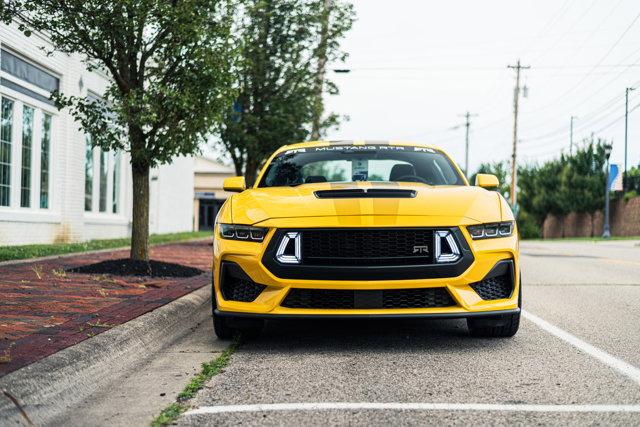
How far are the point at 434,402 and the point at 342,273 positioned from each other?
53.3 inches

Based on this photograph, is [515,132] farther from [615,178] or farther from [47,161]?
[47,161]

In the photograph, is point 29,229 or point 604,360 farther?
point 29,229

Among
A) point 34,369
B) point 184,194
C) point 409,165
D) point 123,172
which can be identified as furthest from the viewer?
point 184,194

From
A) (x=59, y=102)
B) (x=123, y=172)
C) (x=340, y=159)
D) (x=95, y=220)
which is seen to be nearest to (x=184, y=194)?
(x=123, y=172)

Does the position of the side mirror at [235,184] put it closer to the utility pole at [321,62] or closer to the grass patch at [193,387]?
the grass patch at [193,387]

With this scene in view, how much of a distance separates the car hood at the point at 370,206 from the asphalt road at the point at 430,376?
96 cm

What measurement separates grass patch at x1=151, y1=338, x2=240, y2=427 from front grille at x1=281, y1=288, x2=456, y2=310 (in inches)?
22.1

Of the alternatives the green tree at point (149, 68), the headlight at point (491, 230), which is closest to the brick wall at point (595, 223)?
the green tree at point (149, 68)

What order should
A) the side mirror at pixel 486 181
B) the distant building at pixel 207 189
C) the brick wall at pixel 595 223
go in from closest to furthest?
the side mirror at pixel 486 181
the brick wall at pixel 595 223
the distant building at pixel 207 189

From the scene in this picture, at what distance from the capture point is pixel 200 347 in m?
5.47

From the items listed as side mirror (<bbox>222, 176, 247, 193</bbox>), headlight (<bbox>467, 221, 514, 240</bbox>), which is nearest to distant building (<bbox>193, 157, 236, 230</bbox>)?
side mirror (<bbox>222, 176, 247, 193</bbox>)

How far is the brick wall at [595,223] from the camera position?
1839 inches

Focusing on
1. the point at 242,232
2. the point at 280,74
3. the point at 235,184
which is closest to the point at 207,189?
the point at 280,74

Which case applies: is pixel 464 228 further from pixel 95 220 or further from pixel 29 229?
pixel 95 220
